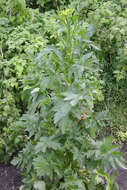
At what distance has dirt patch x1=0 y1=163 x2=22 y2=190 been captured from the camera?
2730 millimetres

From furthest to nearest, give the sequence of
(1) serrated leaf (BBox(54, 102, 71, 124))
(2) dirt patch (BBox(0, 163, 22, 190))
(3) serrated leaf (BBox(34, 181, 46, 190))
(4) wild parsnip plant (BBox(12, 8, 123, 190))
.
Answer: (2) dirt patch (BBox(0, 163, 22, 190)) → (3) serrated leaf (BBox(34, 181, 46, 190)) → (4) wild parsnip plant (BBox(12, 8, 123, 190)) → (1) serrated leaf (BBox(54, 102, 71, 124))

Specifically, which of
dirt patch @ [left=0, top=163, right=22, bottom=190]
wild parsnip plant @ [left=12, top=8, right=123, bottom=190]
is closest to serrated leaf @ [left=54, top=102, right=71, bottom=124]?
wild parsnip plant @ [left=12, top=8, right=123, bottom=190]

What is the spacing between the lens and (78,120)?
1919mm

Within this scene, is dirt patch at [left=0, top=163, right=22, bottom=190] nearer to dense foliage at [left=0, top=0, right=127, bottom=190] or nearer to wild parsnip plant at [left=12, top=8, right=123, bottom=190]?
dense foliage at [left=0, top=0, right=127, bottom=190]

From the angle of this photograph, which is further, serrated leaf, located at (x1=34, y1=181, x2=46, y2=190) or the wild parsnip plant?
serrated leaf, located at (x1=34, y1=181, x2=46, y2=190)

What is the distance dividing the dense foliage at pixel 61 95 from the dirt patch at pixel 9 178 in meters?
0.13

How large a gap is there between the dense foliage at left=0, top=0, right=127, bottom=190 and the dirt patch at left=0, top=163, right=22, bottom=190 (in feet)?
0.41

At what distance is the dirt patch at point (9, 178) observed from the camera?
2.73 meters

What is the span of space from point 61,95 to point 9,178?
170 cm

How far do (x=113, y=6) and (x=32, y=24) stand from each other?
1410 mm

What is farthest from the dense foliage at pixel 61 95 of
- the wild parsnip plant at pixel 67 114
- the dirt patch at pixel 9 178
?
the dirt patch at pixel 9 178

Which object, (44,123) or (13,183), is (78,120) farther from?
(13,183)

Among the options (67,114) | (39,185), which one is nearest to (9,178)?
(39,185)

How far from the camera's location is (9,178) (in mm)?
2838
